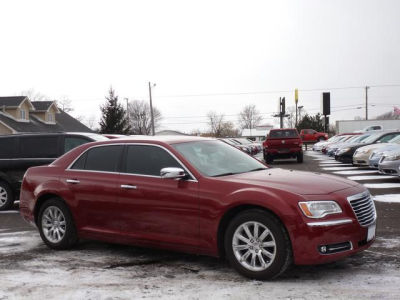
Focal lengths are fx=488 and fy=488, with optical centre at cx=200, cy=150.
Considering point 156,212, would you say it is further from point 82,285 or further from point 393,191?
point 393,191

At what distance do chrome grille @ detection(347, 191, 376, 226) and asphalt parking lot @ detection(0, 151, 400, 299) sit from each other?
0.54 meters

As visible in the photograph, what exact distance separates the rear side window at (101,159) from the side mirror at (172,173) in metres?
0.99

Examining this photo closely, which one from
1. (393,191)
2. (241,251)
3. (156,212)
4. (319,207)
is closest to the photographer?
(319,207)

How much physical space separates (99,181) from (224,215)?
1884 mm

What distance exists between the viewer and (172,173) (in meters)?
5.34

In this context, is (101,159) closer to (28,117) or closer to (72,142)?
(72,142)

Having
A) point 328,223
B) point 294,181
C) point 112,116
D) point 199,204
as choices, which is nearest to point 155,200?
point 199,204

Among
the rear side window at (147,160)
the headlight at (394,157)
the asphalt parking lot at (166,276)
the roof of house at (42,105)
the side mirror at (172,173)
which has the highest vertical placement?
the roof of house at (42,105)

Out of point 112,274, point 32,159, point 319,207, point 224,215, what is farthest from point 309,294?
point 32,159

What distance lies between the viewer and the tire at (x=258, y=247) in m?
4.76

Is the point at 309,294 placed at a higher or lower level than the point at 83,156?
lower

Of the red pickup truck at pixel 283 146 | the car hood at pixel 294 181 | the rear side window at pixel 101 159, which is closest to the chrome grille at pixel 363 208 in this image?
the car hood at pixel 294 181

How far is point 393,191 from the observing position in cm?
1188

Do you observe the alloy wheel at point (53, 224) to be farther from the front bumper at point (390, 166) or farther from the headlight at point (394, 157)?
the headlight at point (394, 157)
